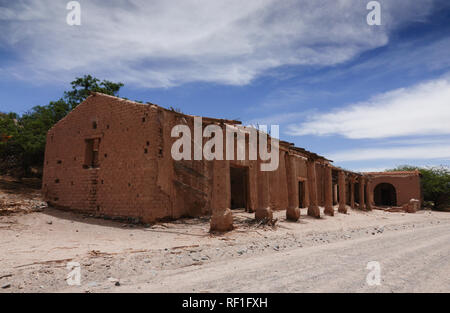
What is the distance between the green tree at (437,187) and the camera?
108 ft

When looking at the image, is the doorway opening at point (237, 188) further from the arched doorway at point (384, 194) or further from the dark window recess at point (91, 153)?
the arched doorway at point (384, 194)

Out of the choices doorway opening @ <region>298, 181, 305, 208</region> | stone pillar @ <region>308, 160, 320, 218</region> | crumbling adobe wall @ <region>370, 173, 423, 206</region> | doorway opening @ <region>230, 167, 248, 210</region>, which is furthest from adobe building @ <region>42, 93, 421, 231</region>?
crumbling adobe wall @ <region>370, 173, 423, 206</region>

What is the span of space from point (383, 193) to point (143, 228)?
117ft

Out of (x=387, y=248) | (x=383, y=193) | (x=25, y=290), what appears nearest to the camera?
(x=25, y=290)

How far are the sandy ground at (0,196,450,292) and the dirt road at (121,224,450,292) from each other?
0.04ft

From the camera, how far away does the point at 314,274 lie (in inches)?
180

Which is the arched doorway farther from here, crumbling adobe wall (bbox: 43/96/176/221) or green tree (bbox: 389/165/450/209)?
crumbling adobe wall (bbox: 43/96/176/221)

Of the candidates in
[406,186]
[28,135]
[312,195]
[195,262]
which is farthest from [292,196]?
[406,186]

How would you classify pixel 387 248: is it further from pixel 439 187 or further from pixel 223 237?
pixel 439 187

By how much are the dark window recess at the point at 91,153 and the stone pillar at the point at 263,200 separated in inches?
293

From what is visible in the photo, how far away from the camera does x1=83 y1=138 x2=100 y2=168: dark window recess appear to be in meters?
13.4

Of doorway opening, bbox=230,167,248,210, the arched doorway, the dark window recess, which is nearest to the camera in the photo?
the dark window recess

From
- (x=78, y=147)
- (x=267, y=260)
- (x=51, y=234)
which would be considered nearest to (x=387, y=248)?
(x=267, y=260)

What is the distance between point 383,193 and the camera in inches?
1480
